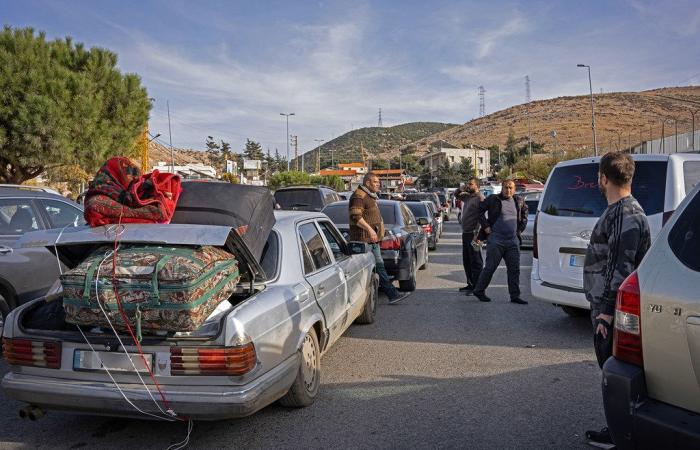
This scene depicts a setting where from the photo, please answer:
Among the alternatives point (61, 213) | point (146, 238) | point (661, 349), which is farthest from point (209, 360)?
point (61, 213)

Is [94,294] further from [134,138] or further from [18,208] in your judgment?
[134,138]

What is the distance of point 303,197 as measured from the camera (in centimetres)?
1422

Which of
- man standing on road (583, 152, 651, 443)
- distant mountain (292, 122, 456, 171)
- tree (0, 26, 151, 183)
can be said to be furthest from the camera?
distant mountain (292, 122, 456, 171)

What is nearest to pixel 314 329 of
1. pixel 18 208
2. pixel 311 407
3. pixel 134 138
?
pixel 311 407

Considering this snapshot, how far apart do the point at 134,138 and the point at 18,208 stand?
742 inches

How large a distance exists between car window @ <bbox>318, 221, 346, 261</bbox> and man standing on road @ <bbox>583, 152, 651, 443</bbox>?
2801 mm

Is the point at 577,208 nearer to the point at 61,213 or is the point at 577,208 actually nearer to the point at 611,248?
the point at 611,248

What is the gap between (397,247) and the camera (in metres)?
9.10

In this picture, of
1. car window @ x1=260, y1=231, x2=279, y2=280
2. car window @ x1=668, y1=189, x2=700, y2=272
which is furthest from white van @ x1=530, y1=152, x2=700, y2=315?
car window @ x1=260, y1=231, x2=279, y2=280

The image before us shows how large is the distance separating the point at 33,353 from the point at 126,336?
27.7 inches

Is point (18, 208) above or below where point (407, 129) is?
below

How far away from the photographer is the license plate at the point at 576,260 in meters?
6.52

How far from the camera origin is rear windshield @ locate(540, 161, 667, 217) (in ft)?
19.7

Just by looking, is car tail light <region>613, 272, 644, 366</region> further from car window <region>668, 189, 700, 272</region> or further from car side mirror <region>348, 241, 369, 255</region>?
car side mirror <region>348, 241, 369, 255</region>
